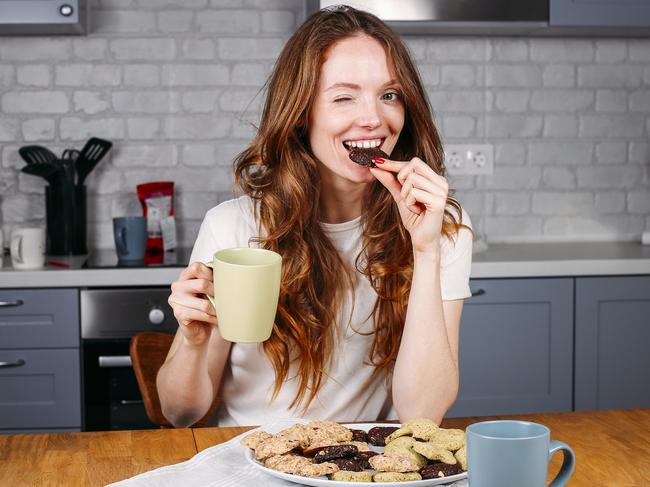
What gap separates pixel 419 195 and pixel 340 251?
376 mm

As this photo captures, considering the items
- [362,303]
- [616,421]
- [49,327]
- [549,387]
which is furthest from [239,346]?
[549,387]

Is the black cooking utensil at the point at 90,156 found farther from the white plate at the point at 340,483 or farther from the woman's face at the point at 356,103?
the white plate at the point at 340,483

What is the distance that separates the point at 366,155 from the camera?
166cm

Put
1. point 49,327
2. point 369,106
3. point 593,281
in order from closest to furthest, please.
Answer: point 369,106, point 49,327, point 593,281

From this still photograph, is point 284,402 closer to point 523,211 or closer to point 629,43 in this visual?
point 523,211

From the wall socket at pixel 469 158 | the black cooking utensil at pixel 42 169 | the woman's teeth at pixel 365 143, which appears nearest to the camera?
the woman's teeth at pixel 365 143

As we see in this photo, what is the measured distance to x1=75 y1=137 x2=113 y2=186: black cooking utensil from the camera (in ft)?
10.7

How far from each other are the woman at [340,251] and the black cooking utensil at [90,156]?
1.56 meters

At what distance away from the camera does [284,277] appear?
1745mm

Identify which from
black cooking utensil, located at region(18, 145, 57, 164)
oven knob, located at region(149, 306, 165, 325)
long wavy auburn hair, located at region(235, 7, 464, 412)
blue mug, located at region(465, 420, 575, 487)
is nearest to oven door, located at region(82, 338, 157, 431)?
oven knob, located at region(149, 306, 165, 325)

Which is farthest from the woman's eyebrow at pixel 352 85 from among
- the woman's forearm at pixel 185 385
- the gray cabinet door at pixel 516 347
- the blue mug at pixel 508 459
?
the gray cabinet door at pixel 516 347

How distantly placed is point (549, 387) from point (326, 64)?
163cm

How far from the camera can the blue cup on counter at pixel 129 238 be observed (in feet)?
9.74

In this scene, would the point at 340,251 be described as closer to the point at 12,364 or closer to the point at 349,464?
the point at 349,464
